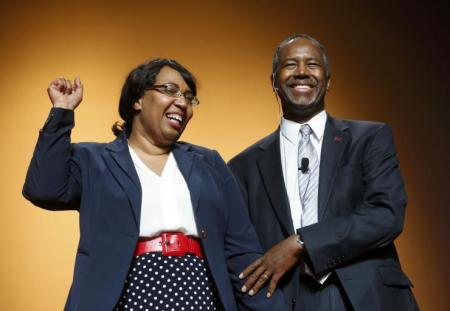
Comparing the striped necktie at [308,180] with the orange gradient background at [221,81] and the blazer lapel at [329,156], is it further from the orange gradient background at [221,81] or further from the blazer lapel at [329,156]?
the orange gradient background at [221,81]

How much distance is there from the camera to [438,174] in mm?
4277

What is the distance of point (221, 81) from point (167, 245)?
1.93 meters

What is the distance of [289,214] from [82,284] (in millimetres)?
797

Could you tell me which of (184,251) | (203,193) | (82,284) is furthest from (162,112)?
(82,284)

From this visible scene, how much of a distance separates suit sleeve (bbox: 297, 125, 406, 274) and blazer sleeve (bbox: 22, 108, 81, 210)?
0.83 metres

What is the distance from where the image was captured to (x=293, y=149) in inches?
110

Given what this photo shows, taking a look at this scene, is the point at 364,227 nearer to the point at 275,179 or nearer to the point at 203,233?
the point at 275,179

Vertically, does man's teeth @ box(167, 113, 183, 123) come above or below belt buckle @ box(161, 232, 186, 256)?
above

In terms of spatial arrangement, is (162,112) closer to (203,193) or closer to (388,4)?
(203,193)

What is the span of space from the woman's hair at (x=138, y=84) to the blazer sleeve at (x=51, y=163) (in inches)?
15.5

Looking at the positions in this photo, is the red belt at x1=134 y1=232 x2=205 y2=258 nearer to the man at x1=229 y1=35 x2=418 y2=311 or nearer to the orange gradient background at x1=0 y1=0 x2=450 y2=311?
the man at x1=229 y1=35 x2=418 y2=311

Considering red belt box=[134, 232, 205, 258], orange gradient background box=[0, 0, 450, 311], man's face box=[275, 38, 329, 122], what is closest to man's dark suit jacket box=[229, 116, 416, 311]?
man's face box=[275, 38, 329, 122]

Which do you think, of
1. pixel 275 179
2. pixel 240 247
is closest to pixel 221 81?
pixel 275 179

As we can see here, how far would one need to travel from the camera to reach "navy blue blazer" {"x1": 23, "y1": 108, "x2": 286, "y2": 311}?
2.21 m
